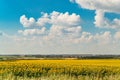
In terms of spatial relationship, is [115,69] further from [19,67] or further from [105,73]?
[19,67]

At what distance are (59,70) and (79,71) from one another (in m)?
1.66

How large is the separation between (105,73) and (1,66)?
30.2 ft

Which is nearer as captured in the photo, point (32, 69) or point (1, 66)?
point (32, 69)

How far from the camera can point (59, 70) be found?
2736cm

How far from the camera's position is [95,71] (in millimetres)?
27844

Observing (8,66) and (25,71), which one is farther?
(8,66)

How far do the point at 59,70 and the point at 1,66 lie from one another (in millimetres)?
5601

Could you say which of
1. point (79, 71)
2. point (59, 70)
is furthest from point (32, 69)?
point (79, 71)

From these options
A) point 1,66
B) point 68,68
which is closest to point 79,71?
point 68,68

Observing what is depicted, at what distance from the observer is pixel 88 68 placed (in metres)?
28.1

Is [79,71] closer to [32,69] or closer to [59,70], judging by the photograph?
[59,70]

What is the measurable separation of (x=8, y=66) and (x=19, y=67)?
1.34 meters

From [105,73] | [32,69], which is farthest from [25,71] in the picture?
[105,73]

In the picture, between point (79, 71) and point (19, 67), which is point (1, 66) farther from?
point (79, 71)
